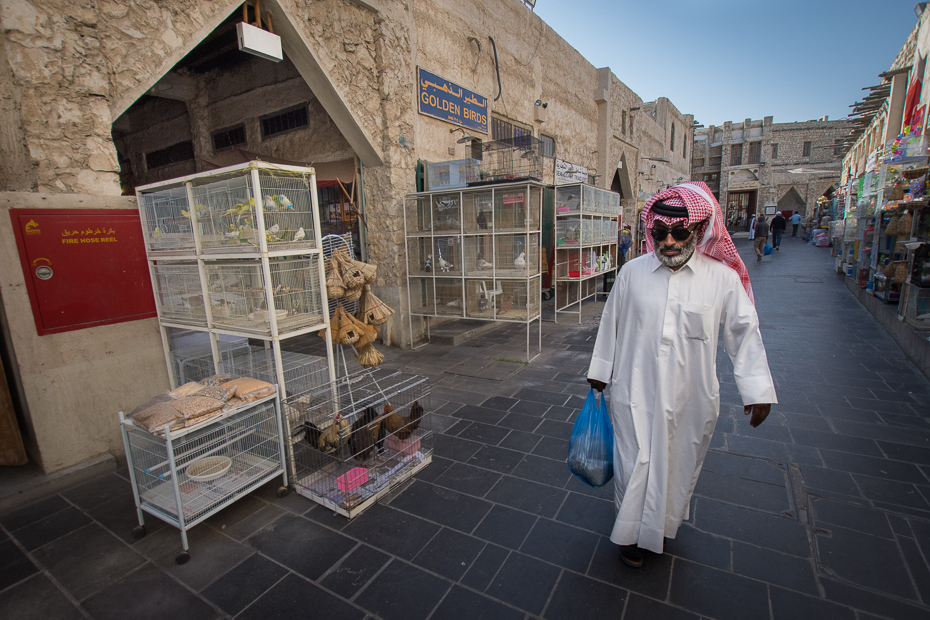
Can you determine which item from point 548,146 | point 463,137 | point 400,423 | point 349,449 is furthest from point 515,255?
point 548,146

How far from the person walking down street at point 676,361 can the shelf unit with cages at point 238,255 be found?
8.04 ft

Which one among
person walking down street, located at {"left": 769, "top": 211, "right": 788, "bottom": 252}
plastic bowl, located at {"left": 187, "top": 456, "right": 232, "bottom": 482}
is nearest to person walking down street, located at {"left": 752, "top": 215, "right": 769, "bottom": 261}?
person walking down street, located at {"left": 769, "top": 211, "right": 788, "bottom": 252}

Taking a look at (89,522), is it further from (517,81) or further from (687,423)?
(517,81)

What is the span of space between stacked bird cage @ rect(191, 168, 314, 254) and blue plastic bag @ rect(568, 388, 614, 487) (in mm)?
2460

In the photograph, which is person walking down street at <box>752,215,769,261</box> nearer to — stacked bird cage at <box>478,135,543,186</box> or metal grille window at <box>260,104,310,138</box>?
stacked bird cage at <box>478,135,543,186</box>

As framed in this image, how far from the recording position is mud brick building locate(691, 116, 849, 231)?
32.0 m

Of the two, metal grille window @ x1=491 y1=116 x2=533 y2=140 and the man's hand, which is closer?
the man's hand

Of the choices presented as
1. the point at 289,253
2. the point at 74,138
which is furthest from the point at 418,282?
the point at 74,138

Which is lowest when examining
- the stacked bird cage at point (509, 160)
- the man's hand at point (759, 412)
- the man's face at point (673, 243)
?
the man's hand at point (759, 412)

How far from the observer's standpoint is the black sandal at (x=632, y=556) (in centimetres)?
233

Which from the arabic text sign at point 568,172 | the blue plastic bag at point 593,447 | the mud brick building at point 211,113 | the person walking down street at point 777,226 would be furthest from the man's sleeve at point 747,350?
the person walking down street at point 777,226

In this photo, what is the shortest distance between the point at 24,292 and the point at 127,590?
7.72ft

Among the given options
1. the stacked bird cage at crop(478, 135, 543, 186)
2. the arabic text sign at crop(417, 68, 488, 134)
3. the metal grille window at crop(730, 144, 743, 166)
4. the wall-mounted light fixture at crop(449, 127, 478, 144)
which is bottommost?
the stacked bird cage at crop(478, 135, 543, 186)

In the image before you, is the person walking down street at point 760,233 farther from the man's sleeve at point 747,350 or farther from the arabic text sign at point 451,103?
the man's sleeve at point 747,350
